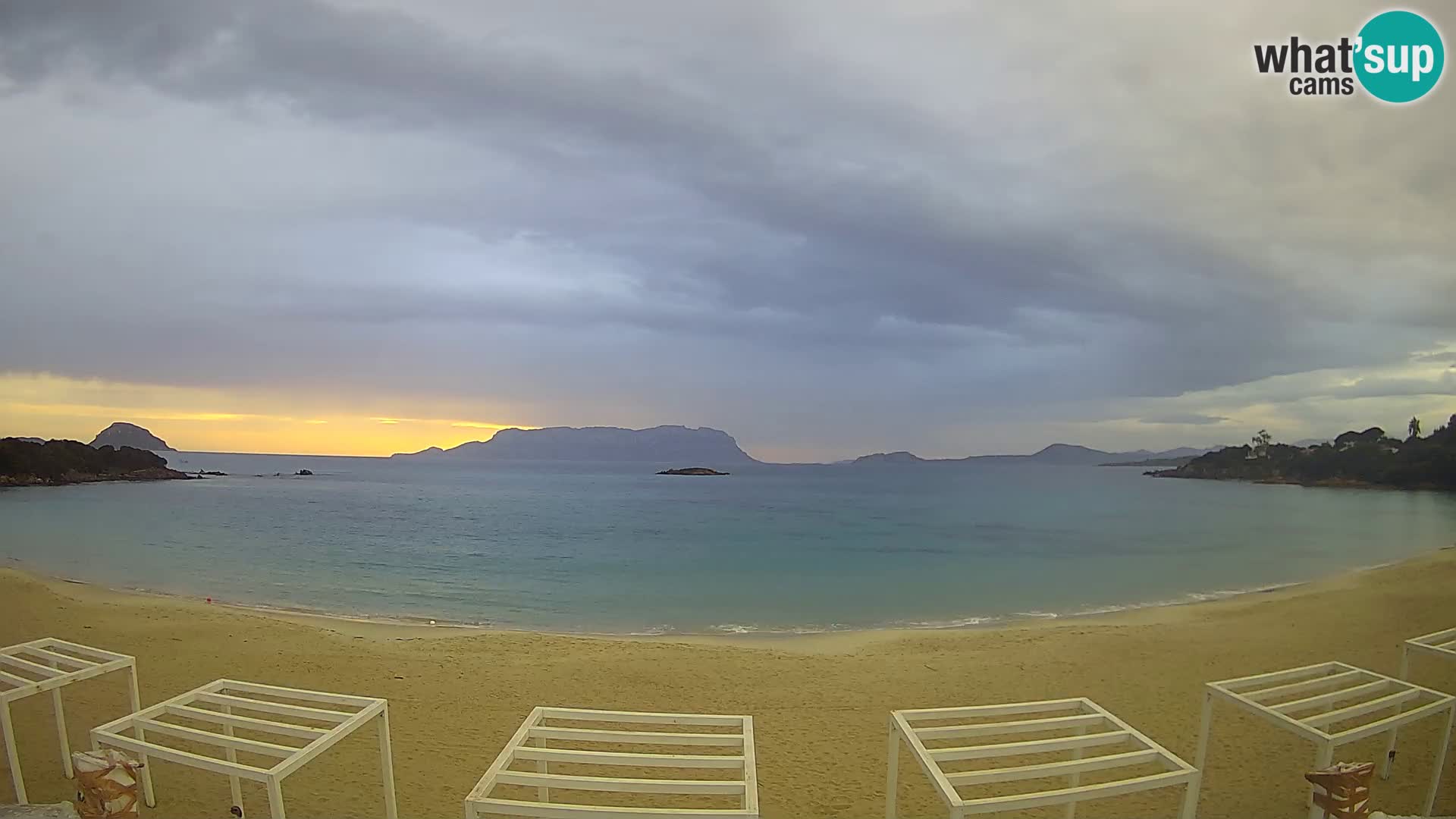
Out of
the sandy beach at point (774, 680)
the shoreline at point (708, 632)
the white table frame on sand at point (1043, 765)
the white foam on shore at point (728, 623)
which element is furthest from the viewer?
the white foam on shore at point (728, 623)

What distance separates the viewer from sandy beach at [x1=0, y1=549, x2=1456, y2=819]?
13.2 feet

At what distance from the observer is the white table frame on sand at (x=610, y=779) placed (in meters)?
2.22

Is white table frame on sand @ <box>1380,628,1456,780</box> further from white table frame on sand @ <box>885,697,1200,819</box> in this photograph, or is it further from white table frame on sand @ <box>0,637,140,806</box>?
white table frame on sand @ <box>0,637,140,806</box>

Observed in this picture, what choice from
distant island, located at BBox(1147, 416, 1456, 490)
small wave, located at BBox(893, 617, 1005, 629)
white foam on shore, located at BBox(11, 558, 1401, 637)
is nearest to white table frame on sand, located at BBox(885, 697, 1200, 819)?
white foam on shore, located at BBox(11, 558, 1401, 637)

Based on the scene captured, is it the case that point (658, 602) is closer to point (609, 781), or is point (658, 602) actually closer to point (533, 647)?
point (533, 647)

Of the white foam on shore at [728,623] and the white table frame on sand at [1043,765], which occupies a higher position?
the white table frame on sand at [1043,765]

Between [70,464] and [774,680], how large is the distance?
195 ft

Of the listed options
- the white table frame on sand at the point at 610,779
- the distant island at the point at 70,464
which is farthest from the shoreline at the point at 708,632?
the distant island at the point at 70,464

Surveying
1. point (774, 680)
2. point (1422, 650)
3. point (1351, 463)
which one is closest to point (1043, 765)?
point (1422, 650)

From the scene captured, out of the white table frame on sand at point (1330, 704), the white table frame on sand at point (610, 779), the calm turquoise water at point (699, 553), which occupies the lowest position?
the calm turquoise water at point (699, 553)

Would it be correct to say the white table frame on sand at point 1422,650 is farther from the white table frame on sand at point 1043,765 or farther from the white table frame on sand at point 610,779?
the white table frame on sand at point 610,779

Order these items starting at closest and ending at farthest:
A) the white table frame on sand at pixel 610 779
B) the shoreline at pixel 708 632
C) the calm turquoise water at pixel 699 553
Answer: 1. the white table frame on sand at pixel 610 779
2. the shoreline at pixel 708 632
3. the calm turquoise water at pixel 699 553

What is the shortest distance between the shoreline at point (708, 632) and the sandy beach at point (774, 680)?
118 millimetres

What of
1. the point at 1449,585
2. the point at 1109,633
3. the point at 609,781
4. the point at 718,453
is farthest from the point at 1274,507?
Answer: the point at 718,453
